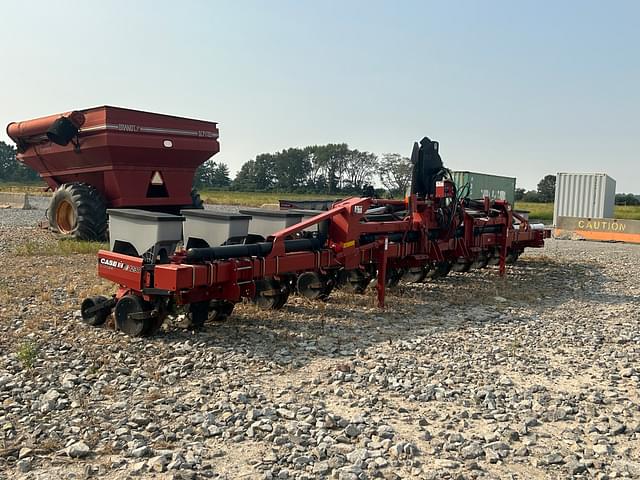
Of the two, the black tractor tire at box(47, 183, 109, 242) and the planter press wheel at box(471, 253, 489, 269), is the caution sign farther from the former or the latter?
the black tractor tire at box(47, 183, 109, 242)

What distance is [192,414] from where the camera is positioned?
381 centimetres

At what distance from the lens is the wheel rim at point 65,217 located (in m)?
12.9

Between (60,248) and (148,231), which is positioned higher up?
(148,231)

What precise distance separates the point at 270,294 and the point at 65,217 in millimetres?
8359

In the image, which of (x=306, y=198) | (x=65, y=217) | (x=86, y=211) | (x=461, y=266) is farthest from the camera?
(x=306, y=198)

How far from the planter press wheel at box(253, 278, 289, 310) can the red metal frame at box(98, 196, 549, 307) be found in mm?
197

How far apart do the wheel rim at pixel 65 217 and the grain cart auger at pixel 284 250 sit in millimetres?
7453

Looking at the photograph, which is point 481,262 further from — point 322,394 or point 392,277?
point 322,394

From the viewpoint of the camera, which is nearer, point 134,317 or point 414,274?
point 134,317

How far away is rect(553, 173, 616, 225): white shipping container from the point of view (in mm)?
23188

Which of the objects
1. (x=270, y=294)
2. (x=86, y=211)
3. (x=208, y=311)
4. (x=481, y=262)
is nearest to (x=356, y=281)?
(x=270, y=294)

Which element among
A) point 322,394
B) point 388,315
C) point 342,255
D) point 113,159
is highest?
point 113,159

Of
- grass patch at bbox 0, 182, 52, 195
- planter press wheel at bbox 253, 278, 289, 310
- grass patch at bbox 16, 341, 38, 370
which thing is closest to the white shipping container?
planter press wheel at bbox 253, 278, 289, 310

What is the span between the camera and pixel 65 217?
13.1 metres
